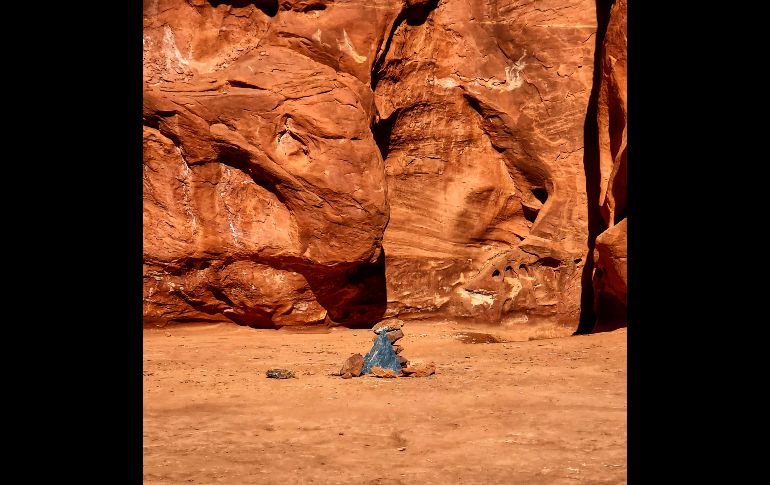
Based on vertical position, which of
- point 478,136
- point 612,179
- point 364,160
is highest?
point 478,136

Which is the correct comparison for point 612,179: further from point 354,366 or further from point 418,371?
point 354,366

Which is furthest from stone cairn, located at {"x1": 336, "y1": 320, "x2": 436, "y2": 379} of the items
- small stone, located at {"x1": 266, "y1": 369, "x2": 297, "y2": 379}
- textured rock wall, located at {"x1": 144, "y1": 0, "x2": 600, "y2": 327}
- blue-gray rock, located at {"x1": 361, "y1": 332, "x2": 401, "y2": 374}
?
textured rock wall, located at {"x1": 144, "y1": 0, "x2": 600, "y2": 327}

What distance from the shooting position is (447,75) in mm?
11945

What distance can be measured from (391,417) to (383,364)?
1.75 m

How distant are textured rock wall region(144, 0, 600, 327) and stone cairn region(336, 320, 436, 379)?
321 centimetres

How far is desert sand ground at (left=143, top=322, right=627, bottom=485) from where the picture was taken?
440cm

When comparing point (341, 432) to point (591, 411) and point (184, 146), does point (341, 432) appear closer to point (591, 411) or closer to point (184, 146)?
point (591, 411)

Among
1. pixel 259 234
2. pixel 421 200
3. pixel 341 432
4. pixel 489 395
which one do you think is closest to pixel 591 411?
pixel 489 395

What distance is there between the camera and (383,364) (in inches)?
291

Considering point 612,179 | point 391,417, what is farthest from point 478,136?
point 391,417

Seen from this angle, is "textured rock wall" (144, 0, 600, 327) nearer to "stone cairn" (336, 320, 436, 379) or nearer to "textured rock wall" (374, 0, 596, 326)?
"textured rock wall" (374, 0, 596, 326)

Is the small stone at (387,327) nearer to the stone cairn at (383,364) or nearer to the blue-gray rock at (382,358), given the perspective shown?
the stone cairn at (383,364)
